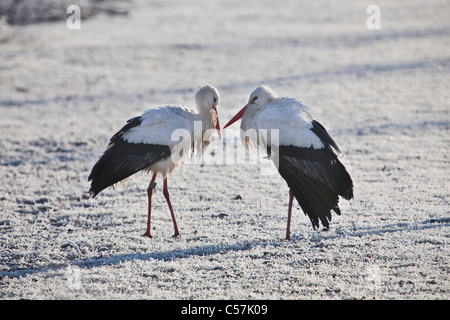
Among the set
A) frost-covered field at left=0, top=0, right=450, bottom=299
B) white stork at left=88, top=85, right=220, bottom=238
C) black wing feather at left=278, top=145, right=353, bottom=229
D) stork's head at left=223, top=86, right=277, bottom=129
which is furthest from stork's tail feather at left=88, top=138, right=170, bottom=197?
black wing feather at left=278, top=145, right=353, bottom=229

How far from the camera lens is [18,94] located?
10.8 m

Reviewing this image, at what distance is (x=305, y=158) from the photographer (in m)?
4.88

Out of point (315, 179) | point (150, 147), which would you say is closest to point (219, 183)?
point (150, 147)

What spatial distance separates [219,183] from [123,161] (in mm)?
1817

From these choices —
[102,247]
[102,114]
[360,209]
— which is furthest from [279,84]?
[102,247]

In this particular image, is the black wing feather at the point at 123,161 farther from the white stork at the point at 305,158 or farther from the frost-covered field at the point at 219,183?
the white stork at the point at 305,158

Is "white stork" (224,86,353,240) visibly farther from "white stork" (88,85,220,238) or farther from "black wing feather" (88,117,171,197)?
"black wing feather" (88,117,171,197)

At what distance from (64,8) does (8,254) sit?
16098 mm

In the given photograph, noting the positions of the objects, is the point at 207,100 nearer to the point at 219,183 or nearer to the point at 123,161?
the point at 123,161

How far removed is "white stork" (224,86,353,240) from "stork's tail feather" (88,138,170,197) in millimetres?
1061

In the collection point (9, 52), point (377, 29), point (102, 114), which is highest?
point (377, 29)

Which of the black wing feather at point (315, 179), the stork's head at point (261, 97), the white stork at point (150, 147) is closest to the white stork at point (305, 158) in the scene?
the black wing feather at point (315, 179)

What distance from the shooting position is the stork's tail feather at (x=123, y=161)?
496cm
